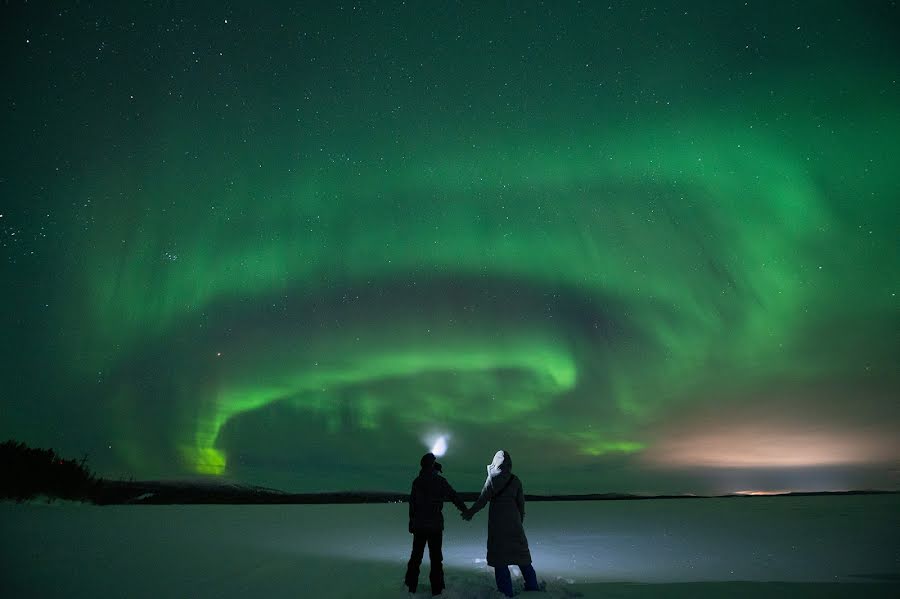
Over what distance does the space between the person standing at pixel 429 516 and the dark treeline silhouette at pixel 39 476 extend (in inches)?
2075

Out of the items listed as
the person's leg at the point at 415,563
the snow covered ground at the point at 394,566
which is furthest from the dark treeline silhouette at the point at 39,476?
the person's leg at the point at 415,563

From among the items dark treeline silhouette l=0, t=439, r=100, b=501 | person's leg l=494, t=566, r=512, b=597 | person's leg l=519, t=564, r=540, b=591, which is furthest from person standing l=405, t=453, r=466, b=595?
dark treeline silhouette l=0, t=439, r=100, b=501

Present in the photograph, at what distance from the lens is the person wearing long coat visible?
8.26m

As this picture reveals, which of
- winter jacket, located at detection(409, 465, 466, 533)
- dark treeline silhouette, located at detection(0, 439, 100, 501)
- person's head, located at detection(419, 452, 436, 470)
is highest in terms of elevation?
person's head, located at detection(419, 452, 436, 470)

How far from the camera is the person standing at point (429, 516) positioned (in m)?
8.28

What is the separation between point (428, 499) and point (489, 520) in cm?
90

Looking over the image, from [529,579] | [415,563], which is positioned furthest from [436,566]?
[529,579]

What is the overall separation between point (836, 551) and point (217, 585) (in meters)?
14.0

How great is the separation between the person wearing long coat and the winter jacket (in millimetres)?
487

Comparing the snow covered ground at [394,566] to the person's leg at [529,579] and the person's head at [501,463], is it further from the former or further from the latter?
the person's head at [501,463]

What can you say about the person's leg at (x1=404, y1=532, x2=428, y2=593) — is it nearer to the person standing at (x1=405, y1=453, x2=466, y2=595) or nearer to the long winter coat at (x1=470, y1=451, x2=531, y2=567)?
the person standing at (x1=405, y1=453, x2=466, y2=595)

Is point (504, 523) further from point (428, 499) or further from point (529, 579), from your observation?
point (428, 499)

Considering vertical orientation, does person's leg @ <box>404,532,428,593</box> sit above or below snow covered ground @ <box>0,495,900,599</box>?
above

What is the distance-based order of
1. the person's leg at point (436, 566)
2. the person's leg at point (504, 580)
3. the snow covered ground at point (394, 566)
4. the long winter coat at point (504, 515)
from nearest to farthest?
the person's leg at point (504, 580) < the person's leg at point (436, 566) < the long winter coat at point (504, 515) < the snow covered ground at point (394, 566)
